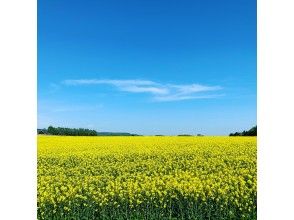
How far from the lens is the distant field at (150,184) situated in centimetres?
428

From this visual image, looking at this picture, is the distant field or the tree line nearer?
the distant field

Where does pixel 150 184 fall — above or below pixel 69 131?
below

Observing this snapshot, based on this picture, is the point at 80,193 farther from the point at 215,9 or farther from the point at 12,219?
the point at 215,9

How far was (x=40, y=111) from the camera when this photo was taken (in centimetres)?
509

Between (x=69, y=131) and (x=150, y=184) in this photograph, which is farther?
(x=69, y=131)

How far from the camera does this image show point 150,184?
4.48 metres

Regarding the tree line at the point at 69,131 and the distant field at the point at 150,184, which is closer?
the distant field at the point at 150,184

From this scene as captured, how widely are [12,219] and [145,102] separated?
1.67m

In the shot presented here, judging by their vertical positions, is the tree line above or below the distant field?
above

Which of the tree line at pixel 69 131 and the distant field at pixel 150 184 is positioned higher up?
the tree line at pixel 69 131

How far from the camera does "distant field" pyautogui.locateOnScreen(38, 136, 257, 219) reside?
14.0 feet
